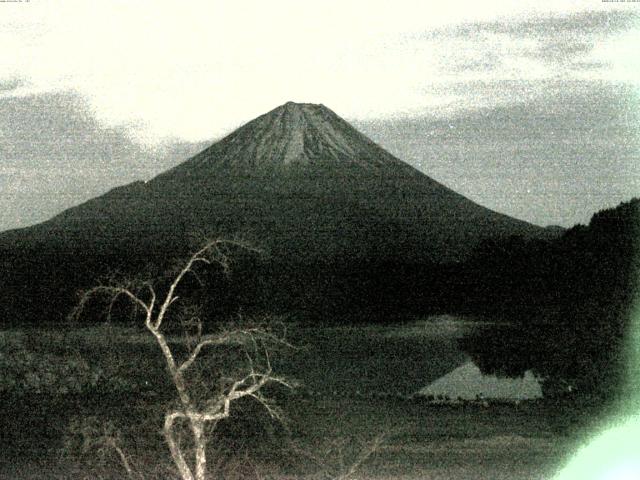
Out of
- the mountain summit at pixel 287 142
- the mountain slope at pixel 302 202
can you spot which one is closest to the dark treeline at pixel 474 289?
the mountain slope at pixel 302 202

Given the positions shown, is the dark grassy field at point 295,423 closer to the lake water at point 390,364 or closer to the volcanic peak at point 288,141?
the lake water at point 390,364

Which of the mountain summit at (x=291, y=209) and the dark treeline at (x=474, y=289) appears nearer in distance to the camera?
the dark treeline at (x=474, y=289)

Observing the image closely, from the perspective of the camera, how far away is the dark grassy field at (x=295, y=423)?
1223 cm

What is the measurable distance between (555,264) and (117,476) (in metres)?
25.8

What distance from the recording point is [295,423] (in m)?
15.5

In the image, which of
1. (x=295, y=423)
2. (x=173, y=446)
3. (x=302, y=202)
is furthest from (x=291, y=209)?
(x=173, y=446)

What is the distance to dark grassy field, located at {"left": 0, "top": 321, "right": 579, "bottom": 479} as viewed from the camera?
12.2 meters

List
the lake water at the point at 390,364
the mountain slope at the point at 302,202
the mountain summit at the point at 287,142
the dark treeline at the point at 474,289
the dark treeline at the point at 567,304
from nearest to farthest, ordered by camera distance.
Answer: the lake water at the point at 390,364
the dark treeline at the point at 567,304
the dark treeline at the point at 474,289
the mountain slope at the point at 302,202
the mountain summit at the point at 287,142

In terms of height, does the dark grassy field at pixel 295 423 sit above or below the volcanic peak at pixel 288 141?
below

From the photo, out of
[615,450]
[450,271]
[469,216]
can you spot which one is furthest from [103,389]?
[469,216]

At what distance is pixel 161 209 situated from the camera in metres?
88.1

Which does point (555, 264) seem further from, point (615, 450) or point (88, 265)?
point (88, 265)

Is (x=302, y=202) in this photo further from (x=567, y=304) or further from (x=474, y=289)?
(x=567, y=304)

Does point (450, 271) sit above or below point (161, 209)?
below
